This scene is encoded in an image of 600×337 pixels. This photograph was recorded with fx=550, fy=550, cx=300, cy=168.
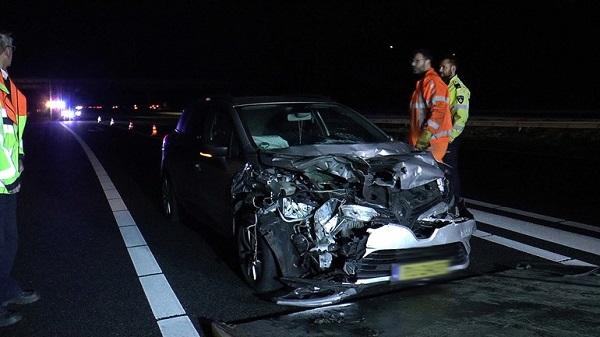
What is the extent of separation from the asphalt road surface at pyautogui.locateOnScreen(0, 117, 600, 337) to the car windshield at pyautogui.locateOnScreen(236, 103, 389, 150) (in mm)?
1300

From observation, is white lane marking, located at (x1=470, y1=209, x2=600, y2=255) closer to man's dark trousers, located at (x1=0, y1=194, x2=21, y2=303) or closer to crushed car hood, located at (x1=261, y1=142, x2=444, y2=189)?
crushed car hood, located at (x1=261, y1=142, x2=444, y2=189)

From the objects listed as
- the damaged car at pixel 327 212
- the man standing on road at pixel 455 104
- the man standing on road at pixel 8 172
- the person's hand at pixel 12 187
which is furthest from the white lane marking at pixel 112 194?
the man standing on road at pixel 455 104

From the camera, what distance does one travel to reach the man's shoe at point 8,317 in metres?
3.91

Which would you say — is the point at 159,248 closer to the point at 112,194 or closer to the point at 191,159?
the point at 191,159

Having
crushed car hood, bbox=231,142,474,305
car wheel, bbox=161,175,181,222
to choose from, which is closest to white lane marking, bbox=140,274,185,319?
crushed car hood, bbox=231,142,474,305

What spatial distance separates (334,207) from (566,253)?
2810 millimetres

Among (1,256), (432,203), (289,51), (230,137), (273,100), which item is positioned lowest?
(1,256)

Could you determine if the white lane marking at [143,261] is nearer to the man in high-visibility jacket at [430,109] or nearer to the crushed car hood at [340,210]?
the crushed car hood at [340,210]

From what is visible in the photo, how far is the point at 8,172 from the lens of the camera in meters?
3.89

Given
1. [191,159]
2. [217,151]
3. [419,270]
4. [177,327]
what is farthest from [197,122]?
[419,270]

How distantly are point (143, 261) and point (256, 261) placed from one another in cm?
157

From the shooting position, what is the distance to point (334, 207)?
4.20 metres

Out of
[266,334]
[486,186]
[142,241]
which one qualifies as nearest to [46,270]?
[142,241]

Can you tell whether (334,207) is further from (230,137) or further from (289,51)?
(289,51)
